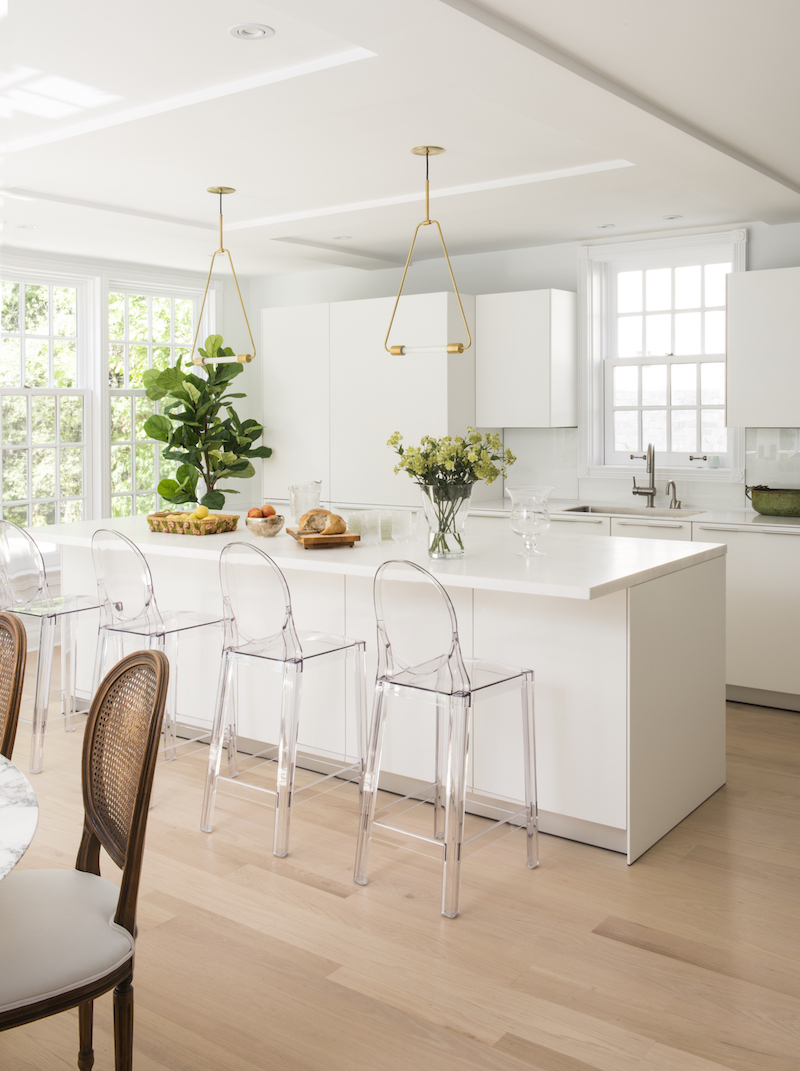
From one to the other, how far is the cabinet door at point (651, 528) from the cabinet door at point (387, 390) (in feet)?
3.97

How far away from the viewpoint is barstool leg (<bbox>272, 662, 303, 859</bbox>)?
325 cm

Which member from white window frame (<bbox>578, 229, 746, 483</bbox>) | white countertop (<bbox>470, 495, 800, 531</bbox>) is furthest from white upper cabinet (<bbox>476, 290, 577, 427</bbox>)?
white countertop (<bbox>470, 495, 800, 531</bbox>)

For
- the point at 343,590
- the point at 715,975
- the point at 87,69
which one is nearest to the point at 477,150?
the point at 87,69

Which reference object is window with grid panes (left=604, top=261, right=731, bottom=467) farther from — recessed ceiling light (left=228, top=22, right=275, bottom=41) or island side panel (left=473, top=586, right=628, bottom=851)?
recessed ceiling light (left=228, top=22, right=275, bottom=41)

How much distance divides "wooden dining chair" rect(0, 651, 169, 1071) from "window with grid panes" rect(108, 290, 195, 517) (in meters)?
5.05

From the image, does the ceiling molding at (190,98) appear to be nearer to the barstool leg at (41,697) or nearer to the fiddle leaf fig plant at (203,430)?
the barstool leg at (41,697)

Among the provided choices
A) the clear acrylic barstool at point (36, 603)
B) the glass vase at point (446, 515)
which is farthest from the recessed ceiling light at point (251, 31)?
the clear acrylic barstool at point (36, 603)

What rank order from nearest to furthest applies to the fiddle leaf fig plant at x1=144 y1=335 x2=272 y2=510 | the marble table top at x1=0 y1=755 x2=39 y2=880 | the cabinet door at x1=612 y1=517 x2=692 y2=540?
the marble table top at x1=0 y1=755 x2=39 y2=880
the cabinet door at x1=612 y1=517 x2=692 y2=540
the fiddle leaf fig plant at x1=144 y1=335 x2=272 y2=510

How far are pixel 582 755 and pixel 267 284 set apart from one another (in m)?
5.27

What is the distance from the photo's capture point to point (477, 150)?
4.01m

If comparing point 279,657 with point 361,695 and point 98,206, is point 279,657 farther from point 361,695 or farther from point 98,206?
point 98,206

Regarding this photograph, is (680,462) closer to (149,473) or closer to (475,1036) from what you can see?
(149,473)

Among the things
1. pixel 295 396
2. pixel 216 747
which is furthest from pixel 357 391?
pixel 216 747

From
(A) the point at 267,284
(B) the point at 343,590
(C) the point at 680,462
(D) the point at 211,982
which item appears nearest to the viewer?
(D) the point at 211,982
